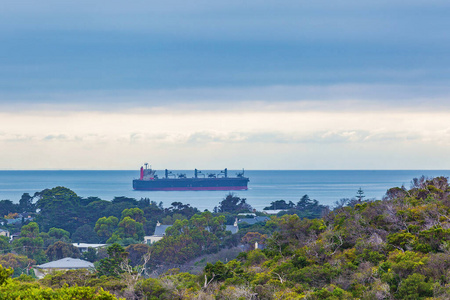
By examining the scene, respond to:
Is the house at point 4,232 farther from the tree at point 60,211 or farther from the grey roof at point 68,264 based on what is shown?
the grey roof at point 68,264

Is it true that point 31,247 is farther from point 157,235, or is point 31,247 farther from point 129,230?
point 157,235

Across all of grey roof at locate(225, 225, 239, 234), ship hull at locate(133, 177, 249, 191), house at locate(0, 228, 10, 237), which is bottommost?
house at locate(0, 228, 10, 237)

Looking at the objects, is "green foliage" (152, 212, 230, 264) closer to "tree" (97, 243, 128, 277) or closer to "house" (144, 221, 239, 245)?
"house" (144, 221, 239, 245)

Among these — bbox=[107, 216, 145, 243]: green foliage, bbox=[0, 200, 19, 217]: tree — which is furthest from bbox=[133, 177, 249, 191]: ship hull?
bbox=[107, 216, 145, 243]: green foliage

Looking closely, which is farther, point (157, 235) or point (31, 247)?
point (157, 235)

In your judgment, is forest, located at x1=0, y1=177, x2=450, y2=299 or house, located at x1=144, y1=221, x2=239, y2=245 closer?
forest, located at x1=0, y1=177, x2=450, y2=299

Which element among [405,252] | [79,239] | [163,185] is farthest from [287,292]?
[163,185]

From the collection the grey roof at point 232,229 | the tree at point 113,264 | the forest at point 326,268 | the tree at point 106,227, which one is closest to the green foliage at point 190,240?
the grey roof at point 232,229

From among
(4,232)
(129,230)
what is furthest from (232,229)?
(4,232)
